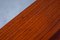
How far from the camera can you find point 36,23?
144cm

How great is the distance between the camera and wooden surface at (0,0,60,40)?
1.35 metres

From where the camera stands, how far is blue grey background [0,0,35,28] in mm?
1290

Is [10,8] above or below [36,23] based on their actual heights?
above

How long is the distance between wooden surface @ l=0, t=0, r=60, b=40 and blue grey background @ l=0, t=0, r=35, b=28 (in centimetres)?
5

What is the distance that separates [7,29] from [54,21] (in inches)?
18.6

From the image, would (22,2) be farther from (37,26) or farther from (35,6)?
(37,26)

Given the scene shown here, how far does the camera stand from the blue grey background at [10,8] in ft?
4.23

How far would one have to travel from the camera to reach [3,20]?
1.37 meters

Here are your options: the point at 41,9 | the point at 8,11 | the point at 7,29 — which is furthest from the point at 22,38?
the point at 41,9

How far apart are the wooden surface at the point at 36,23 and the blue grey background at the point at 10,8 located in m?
0.05

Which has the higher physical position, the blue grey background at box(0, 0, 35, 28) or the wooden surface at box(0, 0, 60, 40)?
the blue grey background at box(0, 0, 35, 28)

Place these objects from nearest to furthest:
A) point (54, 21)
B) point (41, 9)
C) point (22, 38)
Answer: point (22, 38), point (54, 21), point (41, 9)

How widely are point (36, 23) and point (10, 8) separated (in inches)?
11.7

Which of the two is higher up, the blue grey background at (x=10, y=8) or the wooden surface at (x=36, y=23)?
the blue grey background at (x=10, y=8)
